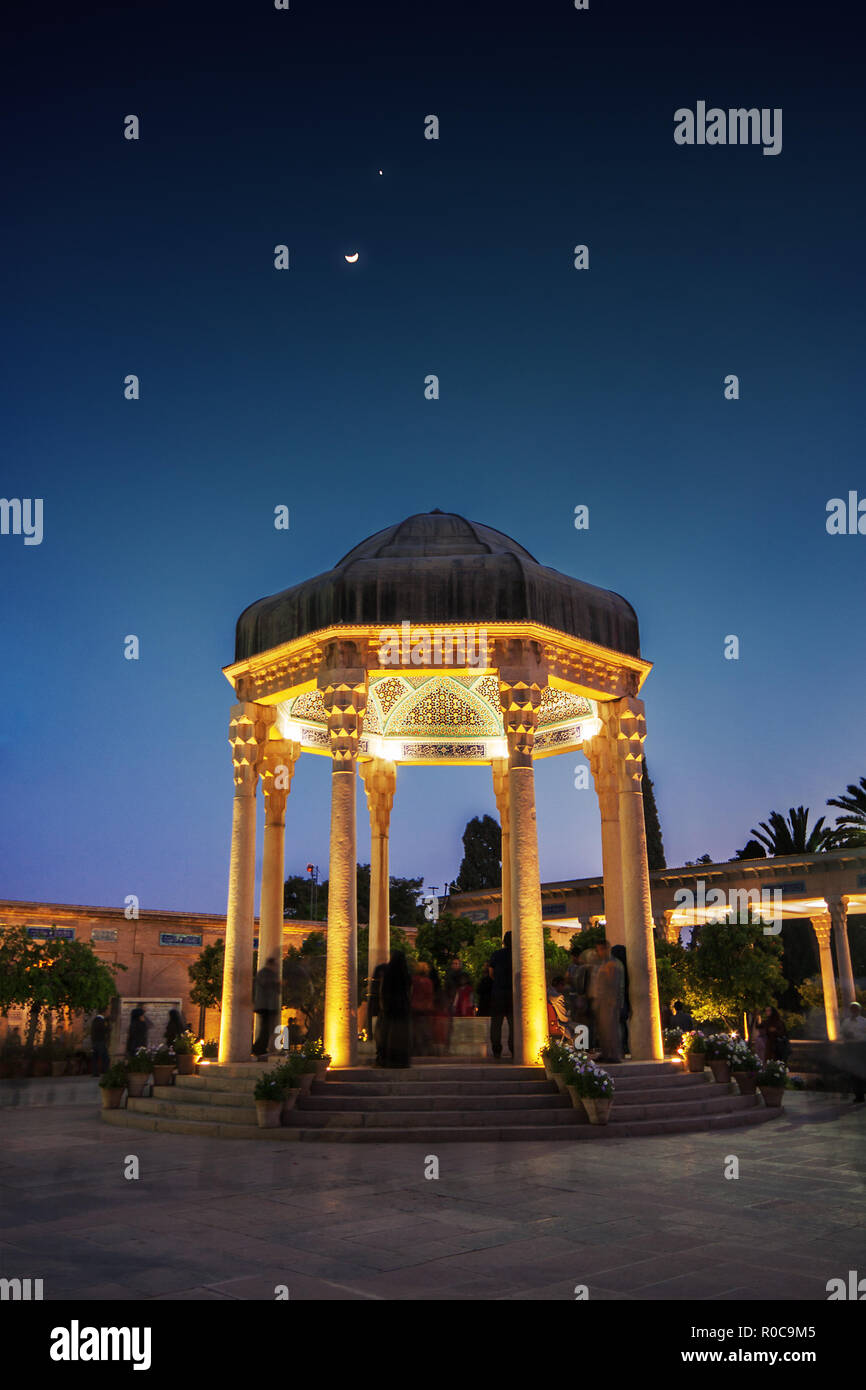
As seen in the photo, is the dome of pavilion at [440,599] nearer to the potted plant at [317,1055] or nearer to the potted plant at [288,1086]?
the potted plant at [317,1055]

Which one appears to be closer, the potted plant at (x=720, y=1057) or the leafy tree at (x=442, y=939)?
the potted plant at (x=720, y=1057)

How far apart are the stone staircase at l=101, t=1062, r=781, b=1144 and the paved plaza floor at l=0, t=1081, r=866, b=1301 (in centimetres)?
48

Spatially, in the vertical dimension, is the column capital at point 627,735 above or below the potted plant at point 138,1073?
above

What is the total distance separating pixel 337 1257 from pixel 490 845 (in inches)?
1862

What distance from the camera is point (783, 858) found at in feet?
114

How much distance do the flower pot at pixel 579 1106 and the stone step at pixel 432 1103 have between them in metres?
0.11

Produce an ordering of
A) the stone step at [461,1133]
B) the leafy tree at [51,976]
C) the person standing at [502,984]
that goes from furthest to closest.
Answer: the leafy tree at [51,976] < the person standing at [502,984] < the stone step at [461,1133]

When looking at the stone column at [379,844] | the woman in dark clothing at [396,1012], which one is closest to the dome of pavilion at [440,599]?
the woman in dark clothing at [396,1012]

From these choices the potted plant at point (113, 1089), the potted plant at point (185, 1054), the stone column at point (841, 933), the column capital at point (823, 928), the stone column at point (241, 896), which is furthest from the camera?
the column capital at point (823, 928)

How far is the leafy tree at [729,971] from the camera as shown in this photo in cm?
2781

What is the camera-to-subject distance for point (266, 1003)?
603 inches

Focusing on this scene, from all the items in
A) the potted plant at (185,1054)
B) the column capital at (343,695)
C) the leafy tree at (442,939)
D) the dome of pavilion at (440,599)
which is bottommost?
the potted plant at (185,1054)

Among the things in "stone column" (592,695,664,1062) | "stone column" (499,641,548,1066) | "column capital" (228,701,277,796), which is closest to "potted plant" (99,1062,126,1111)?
"column capital" (228,701,277,796)
